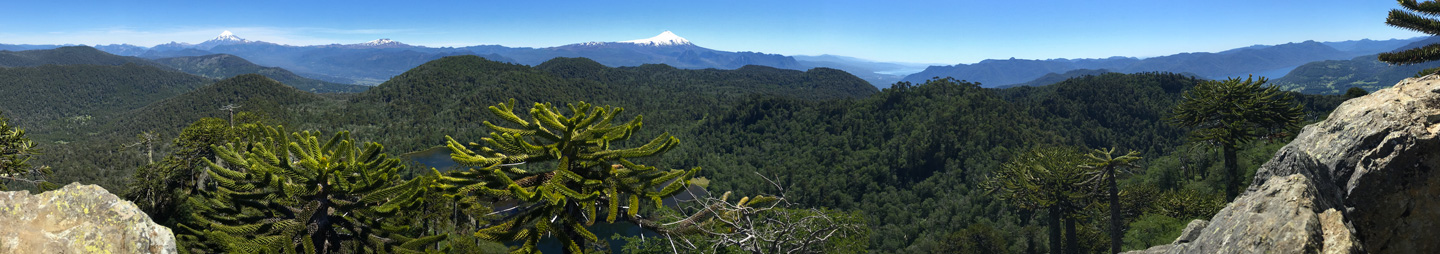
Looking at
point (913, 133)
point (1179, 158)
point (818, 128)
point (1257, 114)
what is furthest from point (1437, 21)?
point (818, 128)

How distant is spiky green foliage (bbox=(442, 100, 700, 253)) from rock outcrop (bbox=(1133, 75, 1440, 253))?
676 centimetres

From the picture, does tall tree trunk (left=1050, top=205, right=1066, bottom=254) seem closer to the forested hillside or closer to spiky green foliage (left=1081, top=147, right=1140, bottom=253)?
the forested hillside

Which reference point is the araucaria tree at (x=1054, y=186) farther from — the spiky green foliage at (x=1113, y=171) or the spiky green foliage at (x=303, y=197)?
the spiky green foliage at (x=303, y=197)

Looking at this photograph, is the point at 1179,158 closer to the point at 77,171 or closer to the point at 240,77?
the point at 77,171

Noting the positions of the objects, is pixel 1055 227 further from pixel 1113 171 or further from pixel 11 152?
pixel 11 152

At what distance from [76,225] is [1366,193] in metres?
13.8

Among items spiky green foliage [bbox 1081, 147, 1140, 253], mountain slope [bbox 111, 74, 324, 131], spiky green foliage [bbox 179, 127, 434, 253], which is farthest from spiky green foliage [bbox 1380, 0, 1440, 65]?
mountain slope [bbox 111, 74, 324, 131]

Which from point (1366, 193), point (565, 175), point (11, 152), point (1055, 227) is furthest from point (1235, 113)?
point (11, 152)

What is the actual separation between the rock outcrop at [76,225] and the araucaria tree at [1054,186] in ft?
129

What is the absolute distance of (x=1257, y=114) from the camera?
1077 inches

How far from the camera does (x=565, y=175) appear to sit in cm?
727

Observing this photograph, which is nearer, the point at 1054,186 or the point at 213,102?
the point at 1054,186

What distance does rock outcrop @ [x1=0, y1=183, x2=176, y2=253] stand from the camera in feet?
18.2

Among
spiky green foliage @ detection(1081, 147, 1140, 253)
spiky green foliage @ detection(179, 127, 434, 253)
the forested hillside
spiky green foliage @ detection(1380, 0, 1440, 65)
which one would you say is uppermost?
spiky green foliage @ detection(1380, 0, 1440, 65)
